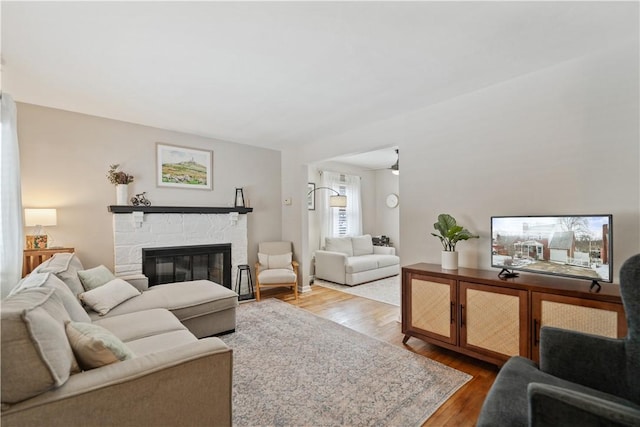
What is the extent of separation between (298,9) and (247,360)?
2663mm

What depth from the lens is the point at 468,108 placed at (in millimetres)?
2832

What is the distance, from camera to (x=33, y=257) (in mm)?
2812

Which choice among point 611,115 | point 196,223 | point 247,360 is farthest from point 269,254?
point 611,115

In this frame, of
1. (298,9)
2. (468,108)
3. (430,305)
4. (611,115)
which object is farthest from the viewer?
(468,108)

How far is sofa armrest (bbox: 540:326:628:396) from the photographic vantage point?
141 centimetres

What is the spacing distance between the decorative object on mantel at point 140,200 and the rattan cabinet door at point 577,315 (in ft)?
14.1

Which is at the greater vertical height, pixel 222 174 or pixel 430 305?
pixel 222 174

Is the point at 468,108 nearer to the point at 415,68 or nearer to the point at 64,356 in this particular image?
A: the point at 415,68

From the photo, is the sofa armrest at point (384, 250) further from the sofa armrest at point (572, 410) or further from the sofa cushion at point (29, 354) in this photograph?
the sofa cushion at point (29, 354)

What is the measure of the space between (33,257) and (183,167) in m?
1.89

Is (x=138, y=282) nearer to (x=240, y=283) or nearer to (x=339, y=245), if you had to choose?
(x=240, y=283)

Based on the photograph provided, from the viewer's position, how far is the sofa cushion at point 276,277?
166 inches

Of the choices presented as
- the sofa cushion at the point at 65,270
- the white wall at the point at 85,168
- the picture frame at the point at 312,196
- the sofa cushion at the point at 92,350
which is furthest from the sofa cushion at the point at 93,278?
the picture frame at the point at 312,196

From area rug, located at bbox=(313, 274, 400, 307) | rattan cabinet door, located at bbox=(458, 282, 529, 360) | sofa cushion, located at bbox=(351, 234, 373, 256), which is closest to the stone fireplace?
area rug, located at bbox=(313, 274, 400, 307)
